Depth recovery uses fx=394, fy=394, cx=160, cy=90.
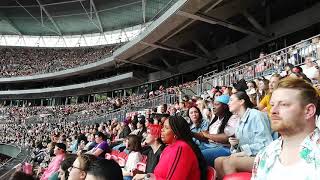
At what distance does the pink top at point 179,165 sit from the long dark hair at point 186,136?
6cm

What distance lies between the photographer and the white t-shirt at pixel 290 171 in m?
2.03

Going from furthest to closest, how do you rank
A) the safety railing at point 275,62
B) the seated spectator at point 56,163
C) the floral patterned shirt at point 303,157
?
the safety railing at point 275,62, the seated spectator at point 56,163, the floral patterned shirt at point 303,157

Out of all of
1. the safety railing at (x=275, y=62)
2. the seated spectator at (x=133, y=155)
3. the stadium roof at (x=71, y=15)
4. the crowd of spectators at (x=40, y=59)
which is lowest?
the seated spectator at (x=133, y=155)

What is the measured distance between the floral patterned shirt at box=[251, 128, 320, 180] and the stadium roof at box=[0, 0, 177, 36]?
33680mm

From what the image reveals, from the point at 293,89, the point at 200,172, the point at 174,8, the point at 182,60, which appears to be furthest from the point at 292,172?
the point at 182,60

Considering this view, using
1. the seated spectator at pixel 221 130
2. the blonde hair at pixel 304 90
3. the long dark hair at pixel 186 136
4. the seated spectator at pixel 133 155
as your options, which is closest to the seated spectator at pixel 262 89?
the seated spectator at pixel 221 130

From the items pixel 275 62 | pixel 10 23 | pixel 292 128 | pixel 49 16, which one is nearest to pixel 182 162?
pixel 292 128

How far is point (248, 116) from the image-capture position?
3.80m

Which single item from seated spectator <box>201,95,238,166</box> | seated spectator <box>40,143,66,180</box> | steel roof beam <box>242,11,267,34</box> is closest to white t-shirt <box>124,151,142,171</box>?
seated spectator <box>201,95,238,166</box>

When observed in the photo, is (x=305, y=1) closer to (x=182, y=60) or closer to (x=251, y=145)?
(x=182, y=60)

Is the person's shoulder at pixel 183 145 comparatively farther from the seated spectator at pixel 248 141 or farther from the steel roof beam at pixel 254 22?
the steel roof beam at pixel 254 22

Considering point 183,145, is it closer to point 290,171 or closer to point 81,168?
point 81,168

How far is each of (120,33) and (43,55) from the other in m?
9.83

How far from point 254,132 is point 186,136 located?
2.12ft
